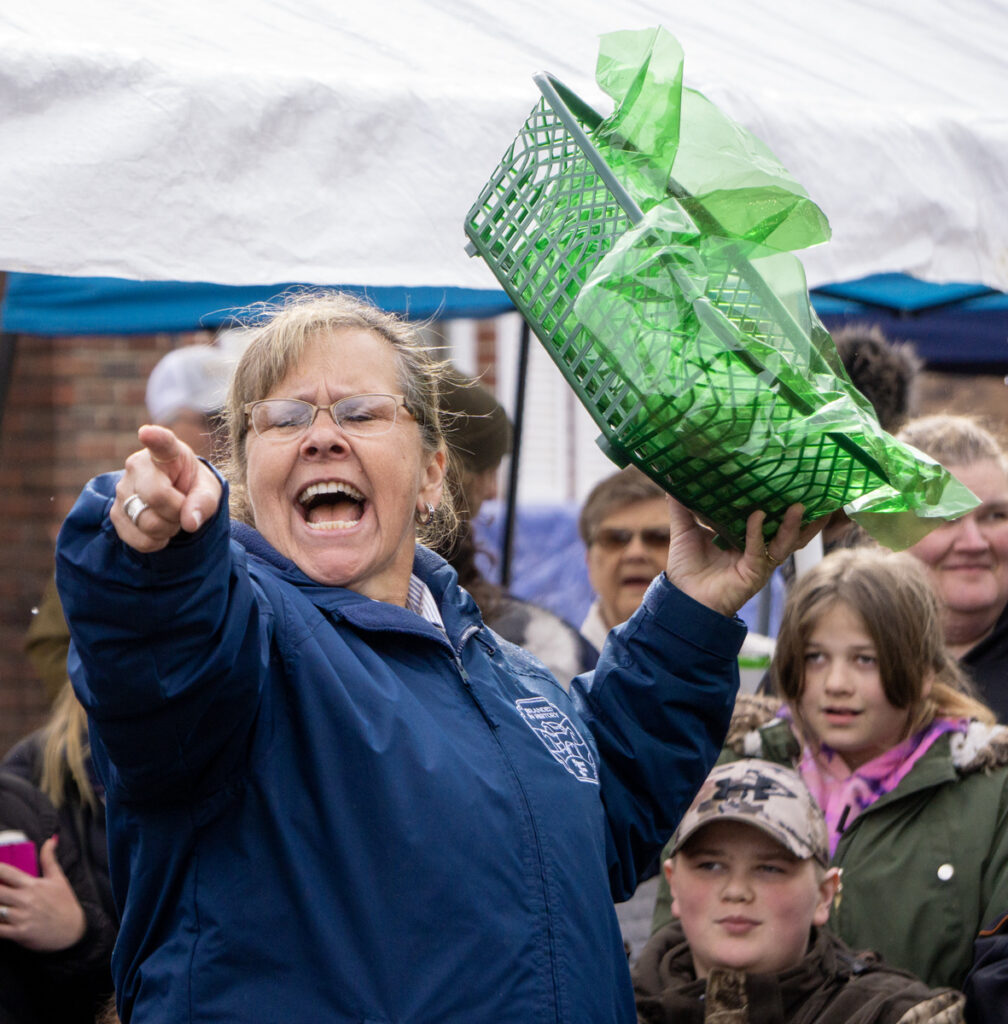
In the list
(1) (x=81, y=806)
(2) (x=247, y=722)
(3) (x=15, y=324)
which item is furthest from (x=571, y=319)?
(3) (x=15, y=324)

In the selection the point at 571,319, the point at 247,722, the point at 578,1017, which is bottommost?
the point at 578,1017

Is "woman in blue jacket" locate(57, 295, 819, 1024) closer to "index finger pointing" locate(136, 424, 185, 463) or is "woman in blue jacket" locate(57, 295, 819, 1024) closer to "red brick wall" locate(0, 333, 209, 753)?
"index finger pointing" locate(136, 424, 185, 463)

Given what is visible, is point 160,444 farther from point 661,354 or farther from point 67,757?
point 67,757

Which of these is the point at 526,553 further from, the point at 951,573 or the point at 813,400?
the point at 813,400

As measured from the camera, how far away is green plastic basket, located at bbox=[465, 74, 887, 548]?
149 centimetres

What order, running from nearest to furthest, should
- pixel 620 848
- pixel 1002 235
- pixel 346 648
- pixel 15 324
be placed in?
pixel 346 648 < pixel 620 848 < pixel 1002 235 < pixel 15 324

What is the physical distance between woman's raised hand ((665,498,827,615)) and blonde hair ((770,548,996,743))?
2.82 ft

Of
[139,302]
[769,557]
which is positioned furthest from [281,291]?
[769,557]

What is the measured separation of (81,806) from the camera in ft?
9.02

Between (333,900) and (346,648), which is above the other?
(346,648)

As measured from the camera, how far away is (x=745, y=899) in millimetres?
2275

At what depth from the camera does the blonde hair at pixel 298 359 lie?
1.69m

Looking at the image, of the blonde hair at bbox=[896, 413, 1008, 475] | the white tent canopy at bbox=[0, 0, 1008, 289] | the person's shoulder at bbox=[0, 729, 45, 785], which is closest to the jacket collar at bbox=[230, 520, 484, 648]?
the white tent canopy at bbox=[0, 0, 1008, 289]

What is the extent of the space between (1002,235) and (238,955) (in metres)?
1.89
